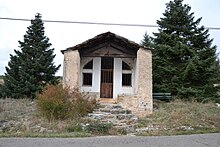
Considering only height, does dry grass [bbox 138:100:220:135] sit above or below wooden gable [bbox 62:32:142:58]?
below

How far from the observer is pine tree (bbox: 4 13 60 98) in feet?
85.6

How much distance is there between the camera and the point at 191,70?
928 inches

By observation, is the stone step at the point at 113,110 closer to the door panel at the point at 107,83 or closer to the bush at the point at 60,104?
the bush at the point at 60,104

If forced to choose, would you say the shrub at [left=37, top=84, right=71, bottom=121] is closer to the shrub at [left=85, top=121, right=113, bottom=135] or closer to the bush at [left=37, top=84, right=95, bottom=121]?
the bush at [left=37, top=84, right=95, bottom=121]

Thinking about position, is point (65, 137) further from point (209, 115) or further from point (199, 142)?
point (209, 115)

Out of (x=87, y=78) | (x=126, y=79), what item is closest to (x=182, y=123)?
(x=126, y=79)

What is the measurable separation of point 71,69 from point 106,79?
151 inches

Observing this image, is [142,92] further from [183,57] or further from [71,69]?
[183,57]

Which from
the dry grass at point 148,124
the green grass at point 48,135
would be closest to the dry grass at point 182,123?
the dry grass at point 148,124

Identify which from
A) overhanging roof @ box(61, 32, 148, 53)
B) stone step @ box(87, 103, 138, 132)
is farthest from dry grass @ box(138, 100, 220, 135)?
overhanging roof @ box(61, 32, 148, 53)

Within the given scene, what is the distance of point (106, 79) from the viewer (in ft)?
68.4

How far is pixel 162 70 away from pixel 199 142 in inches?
617

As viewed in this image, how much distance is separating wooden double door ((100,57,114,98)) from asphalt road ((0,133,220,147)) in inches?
406

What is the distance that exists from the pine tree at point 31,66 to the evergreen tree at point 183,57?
10.5 meters
